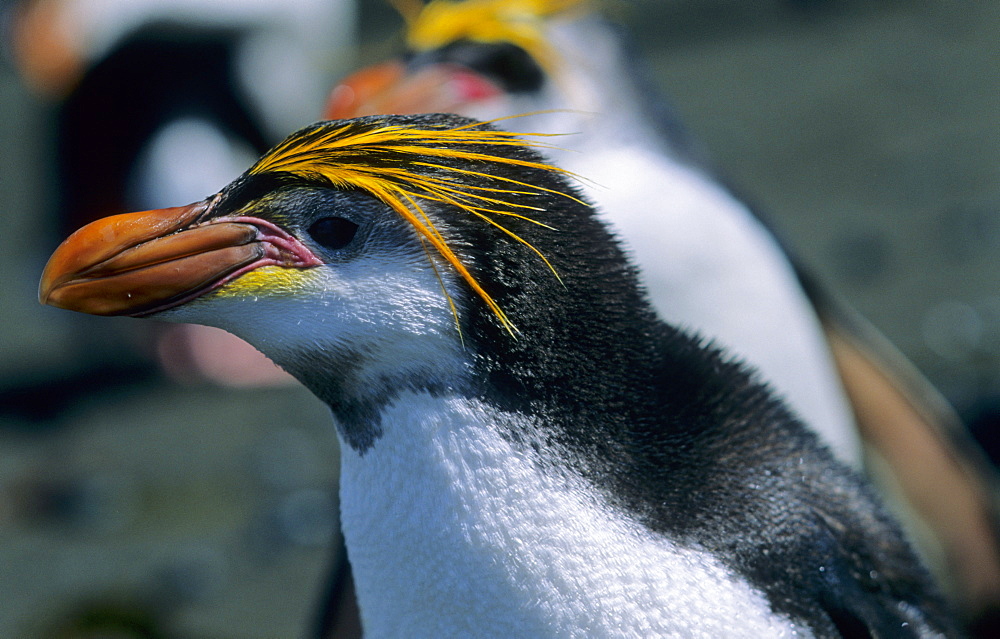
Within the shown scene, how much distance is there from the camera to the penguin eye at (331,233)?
33.1 inches

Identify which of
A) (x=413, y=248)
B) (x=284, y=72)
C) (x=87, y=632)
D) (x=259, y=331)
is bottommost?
(x=87, y=632)

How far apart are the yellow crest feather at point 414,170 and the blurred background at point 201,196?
1.30 meters

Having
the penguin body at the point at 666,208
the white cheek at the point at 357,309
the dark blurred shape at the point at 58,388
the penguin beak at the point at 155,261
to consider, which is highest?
the penguin body at the point at 666,208

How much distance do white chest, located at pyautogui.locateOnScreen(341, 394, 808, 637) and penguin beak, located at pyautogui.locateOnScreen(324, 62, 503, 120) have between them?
2.83ft

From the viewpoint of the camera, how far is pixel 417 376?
83cm

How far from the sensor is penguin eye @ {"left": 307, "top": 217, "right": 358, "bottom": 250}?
0.84m

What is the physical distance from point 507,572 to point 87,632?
1796 millimetres

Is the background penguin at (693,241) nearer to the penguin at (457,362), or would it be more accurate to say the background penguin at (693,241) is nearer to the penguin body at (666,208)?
the penguin body at (666,208)

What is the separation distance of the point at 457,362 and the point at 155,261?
0.24m

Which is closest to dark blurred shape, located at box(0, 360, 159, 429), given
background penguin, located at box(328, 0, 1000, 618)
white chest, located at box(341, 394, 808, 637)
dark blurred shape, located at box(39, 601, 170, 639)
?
dark blurred shape, located at box(39, 601, 170, 639)

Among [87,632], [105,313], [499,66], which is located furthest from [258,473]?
[105,313]

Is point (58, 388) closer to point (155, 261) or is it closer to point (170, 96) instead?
point (170, 96)

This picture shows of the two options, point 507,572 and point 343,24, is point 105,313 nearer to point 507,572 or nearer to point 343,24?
point 507,572

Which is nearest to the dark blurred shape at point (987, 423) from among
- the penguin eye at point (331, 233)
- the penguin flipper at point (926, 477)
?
the penguin flipper at point (926, 477)
